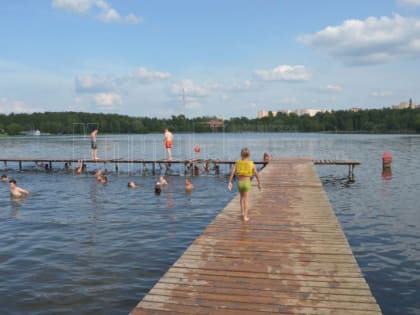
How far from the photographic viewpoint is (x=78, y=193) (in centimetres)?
2338

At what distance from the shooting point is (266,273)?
7.21 metres

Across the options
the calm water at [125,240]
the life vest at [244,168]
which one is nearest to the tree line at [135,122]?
the calm water at [125,240]

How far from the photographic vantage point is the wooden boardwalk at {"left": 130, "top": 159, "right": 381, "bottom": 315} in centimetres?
589

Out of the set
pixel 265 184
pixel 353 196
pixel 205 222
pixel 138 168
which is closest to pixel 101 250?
pixel 205 222

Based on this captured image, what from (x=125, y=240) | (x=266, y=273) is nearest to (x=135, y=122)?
(x=125, y=240)

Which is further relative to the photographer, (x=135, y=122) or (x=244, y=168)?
(x=135, y=122)

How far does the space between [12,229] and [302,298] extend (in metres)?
12.5

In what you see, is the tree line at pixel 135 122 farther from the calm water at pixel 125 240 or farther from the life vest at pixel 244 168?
the life vest at pixel 244 168

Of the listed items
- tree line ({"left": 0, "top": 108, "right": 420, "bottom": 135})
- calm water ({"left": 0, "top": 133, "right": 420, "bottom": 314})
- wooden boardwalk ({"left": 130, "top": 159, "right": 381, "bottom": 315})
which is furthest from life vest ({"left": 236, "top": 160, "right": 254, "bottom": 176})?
tree line ({"left": 0, "top": 108, "right": 420, "bottom": 135})

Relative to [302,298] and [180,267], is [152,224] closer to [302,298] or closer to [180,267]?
[180,267]

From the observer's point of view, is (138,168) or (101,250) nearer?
(101,250)

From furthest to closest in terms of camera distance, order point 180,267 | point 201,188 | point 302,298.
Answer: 1. point 201,188
2. point 180,267
3. point 302,298

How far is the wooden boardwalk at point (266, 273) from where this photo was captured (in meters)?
5.89

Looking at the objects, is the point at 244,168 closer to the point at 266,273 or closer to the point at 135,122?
the point at 266,273
